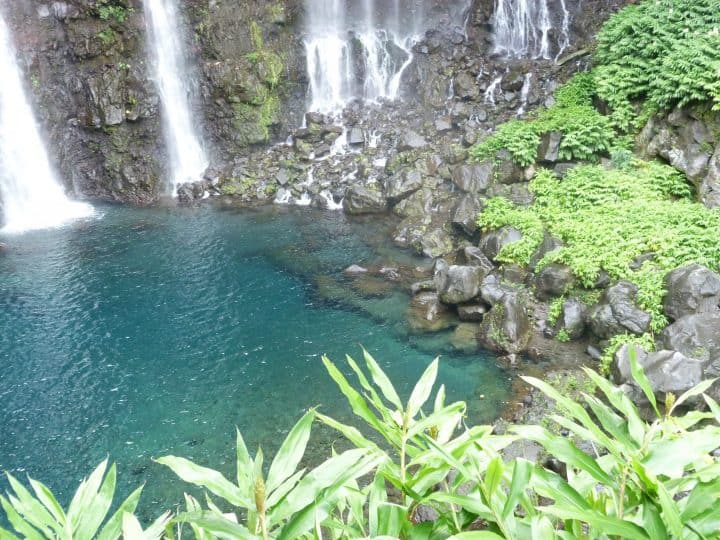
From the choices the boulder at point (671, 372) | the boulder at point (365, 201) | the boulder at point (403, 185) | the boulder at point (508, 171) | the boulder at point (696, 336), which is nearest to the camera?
the boulder at point (671, 372)

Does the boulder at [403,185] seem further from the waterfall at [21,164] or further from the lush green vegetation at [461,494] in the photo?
the lush green vegetation at [461,494]

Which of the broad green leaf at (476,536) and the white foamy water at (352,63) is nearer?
the broad green leaf at (476,536)

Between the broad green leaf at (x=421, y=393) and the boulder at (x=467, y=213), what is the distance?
491 inches

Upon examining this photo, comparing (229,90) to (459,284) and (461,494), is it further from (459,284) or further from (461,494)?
(461,494)

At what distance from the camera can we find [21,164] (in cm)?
2034

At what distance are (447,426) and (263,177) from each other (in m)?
20.1

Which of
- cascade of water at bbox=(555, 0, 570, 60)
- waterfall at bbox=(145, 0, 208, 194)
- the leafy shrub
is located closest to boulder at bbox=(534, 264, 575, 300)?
the leafy shrub

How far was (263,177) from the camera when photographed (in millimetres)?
21141

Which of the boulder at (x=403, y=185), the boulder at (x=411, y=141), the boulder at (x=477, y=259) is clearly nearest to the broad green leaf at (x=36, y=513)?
the boulder at (x=477, y=259)

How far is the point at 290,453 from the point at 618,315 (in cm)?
959

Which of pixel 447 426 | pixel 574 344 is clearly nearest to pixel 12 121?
pixel 574 344

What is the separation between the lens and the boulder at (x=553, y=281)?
11.1 metres

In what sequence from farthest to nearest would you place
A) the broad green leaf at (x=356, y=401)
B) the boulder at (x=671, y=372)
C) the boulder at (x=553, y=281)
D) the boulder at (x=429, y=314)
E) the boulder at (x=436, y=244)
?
the boulder at (x=436, y=244)
the boulder at (x=429, y=314)
the boulder at (x=553, y=281)
the boulder at (x=671, y=372)
the broad green leaf at (x=356, y=401)

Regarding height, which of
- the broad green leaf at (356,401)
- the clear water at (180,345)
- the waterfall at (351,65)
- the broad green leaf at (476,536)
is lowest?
the clear water at (180,345)
